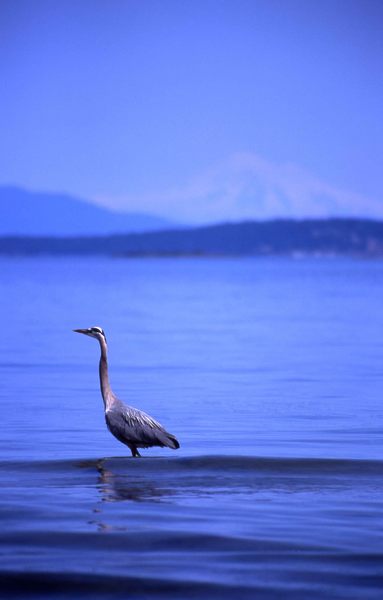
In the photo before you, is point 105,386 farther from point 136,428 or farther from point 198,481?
point 198,481

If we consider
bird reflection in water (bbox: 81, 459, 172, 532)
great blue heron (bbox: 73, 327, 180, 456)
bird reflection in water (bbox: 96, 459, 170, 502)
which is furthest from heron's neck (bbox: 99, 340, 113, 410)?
bird reflection in water (bbox: 96, 459, 170, 502)

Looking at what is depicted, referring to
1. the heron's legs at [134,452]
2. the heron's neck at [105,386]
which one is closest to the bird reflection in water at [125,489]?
the heron's legs at [134,452]

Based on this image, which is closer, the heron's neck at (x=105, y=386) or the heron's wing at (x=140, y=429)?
the heron's wing at (x=140, y=429)

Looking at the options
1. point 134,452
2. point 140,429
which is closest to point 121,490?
point 140,429

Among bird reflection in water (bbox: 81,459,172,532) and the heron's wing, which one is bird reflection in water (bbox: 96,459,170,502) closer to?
bird reflection in water (bbox: 81,459,172,532)

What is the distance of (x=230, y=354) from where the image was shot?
35062mm

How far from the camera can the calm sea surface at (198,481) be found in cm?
1034

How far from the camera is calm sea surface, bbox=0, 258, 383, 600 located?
10.3 m

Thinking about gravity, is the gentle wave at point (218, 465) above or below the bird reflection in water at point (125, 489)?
above

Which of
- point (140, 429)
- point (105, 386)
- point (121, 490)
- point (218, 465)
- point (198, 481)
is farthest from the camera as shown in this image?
point (105, 386)

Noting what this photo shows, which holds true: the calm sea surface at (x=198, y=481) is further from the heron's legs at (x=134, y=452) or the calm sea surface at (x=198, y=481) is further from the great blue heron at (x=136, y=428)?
the great blue heron at (x=136, y=428)

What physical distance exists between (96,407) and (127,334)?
21.2 m

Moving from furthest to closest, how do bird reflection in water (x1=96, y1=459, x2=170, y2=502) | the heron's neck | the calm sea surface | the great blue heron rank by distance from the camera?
the heron's neck, the great blue heron, bird reflection in water (x1=96, y1=459, x2=170, y2=502), the calm sea surface

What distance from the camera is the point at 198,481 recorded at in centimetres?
1476
